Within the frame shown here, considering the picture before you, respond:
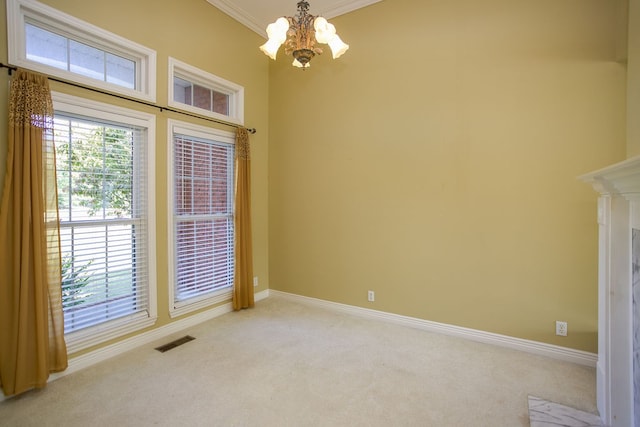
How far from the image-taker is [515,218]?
279 cm

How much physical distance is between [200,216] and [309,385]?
2.13 m

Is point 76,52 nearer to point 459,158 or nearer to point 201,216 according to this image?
point 201,216

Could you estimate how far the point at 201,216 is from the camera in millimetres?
3445

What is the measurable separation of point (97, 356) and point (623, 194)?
3.85 metres

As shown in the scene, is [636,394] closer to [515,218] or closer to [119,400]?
[515,218]

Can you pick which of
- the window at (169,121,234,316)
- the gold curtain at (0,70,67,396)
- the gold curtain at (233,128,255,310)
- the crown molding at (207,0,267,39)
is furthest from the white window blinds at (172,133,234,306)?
the crown molding at (207,0,267,39)

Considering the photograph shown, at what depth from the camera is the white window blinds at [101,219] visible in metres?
2.38

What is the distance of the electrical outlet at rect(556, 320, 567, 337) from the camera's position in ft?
8.63

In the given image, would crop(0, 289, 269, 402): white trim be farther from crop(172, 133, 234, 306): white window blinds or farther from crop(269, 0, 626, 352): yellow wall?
crop(269, 0, 626, 352): yellow wall

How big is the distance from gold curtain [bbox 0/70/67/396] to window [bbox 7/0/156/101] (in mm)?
226

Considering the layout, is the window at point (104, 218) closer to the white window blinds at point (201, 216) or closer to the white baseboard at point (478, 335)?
the white window blinds at point (201, 216)

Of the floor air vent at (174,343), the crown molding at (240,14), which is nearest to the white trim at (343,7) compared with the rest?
the crown molding at (240,14)

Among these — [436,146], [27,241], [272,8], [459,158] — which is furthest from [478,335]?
[272,8]

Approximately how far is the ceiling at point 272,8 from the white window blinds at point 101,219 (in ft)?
6.12
